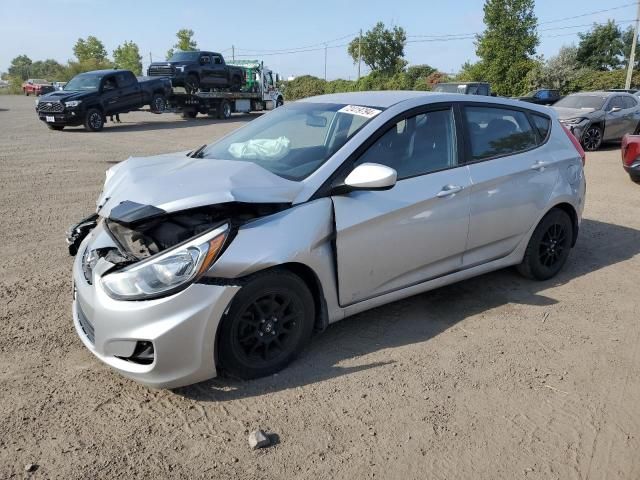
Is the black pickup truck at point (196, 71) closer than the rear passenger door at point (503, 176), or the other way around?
the rear passenger door at point (503, 176)

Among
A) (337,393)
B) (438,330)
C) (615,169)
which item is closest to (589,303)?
(438,330)

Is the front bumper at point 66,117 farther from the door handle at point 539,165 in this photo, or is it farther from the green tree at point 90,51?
the green tree at point 90,51

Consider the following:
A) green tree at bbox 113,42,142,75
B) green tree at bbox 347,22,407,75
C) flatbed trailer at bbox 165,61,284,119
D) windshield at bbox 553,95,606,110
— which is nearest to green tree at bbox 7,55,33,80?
green tree at bbox 113,42,142,75

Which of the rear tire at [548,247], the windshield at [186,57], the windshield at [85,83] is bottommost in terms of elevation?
the rear tire at [548,247]

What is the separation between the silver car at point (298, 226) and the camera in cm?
288

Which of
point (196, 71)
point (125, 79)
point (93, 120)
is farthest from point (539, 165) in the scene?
point (196, 71)

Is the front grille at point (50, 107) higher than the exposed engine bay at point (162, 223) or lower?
higher

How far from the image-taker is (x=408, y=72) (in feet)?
166

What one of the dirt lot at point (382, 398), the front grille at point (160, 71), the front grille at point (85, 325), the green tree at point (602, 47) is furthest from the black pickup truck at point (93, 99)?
the green tree at point (602, 47)

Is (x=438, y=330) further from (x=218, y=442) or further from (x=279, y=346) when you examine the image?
(x=218, y=442)

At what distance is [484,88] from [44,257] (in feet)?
55.3

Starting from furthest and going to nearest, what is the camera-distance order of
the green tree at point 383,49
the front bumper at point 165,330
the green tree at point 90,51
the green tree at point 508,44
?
the green tree at point 90,51 → the green tree at point 383,49 → the green tree at point 508,44 → the front bumper at point 165,330

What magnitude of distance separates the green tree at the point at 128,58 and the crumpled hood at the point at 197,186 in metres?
70.9

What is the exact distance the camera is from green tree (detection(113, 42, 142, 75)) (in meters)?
68.4
